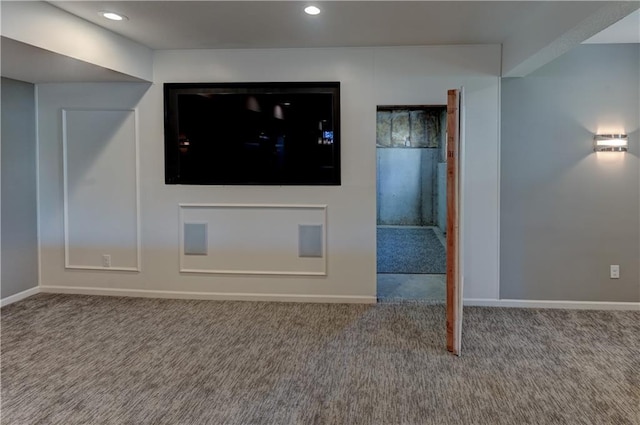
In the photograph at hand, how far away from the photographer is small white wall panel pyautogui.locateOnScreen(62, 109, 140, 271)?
4.47 m

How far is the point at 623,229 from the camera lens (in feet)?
13.4

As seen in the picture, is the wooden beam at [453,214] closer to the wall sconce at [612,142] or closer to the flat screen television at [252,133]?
the flat screen television at [252,133]

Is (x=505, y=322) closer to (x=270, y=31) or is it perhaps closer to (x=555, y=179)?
(x=555, y=179)

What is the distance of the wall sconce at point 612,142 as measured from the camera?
400cm

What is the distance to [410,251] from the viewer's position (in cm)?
672

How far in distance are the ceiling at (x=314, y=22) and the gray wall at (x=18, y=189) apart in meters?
1.49

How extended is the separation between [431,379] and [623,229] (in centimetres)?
272

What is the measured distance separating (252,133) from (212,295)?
1.72 metres

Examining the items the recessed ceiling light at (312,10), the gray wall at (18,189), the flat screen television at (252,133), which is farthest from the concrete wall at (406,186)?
the gray wall at (18,189)

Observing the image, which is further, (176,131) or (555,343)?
(176,131)

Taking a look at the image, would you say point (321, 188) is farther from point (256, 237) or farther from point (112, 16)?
point (112, 16)

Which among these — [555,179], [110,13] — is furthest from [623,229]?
[110,13]

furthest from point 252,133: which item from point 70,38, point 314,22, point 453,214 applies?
point 453,214

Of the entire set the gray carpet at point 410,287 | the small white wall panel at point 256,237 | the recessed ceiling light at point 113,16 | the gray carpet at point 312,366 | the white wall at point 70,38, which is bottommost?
the gray carpet at point 312,366
